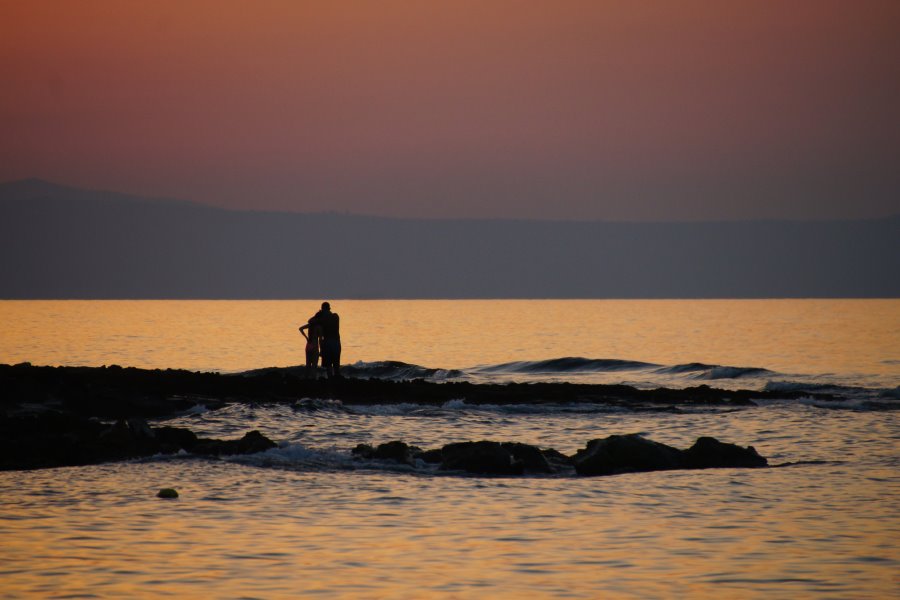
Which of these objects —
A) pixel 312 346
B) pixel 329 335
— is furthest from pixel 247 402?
pixel 312 346

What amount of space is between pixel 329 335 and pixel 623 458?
15.2 m

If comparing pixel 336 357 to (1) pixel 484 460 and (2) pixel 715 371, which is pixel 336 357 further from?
(2) pixel 715 371

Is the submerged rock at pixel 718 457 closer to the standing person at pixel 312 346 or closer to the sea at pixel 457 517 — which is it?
the sea at pixel 457 517

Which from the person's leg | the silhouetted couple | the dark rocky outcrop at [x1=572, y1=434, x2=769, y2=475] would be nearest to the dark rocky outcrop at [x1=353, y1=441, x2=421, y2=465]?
the dark rocky outcrop at [x1=572, y1=434, x2=769, y2=475]

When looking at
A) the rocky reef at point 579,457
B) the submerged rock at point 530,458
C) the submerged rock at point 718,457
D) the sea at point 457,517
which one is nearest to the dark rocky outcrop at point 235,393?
the sea at point 457,517

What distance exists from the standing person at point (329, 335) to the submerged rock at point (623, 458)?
42.9ft

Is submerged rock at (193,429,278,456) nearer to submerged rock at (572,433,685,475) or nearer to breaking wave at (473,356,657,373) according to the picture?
submerged rock at (572,433,685,475)

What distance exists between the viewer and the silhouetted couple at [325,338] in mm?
32875

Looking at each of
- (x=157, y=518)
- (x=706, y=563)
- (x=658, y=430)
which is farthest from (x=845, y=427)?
(x=157, y=518)

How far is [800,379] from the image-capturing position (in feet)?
163

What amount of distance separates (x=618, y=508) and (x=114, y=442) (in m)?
10.2

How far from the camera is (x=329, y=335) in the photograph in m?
33.8

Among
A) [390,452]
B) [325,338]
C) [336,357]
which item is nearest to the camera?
[390,452]

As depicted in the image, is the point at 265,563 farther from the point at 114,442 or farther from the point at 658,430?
the point at 658,430
